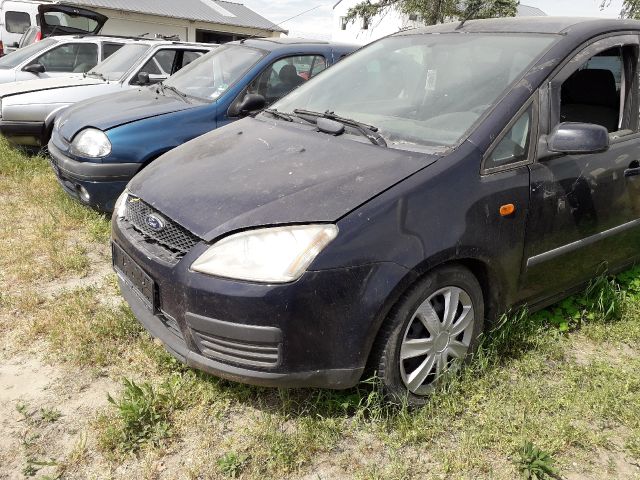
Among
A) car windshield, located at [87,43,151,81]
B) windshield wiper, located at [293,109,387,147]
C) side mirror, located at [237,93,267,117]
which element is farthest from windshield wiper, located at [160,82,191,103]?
windshield wiper, located at [293,109,387,147]

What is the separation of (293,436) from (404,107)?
1.74m

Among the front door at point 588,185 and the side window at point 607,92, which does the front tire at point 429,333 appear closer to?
the front door at point 588,185

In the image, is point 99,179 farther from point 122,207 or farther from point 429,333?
point 429,333

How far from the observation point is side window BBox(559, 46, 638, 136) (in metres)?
3.09

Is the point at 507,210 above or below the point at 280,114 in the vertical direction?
below

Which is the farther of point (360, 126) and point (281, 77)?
point (281, 77)

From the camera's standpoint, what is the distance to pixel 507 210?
95.8 inches

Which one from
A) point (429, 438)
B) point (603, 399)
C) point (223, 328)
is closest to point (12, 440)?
point (223, 328)

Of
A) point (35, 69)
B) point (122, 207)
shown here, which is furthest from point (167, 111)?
point (35, 69)

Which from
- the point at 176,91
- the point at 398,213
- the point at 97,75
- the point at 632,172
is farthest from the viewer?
the point at 97,75

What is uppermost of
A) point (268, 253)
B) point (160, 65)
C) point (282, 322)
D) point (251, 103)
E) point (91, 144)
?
point (160, 65)

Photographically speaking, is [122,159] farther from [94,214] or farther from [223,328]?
[223,328]

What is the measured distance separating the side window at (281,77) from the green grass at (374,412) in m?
2.55

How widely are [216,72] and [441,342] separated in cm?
368
